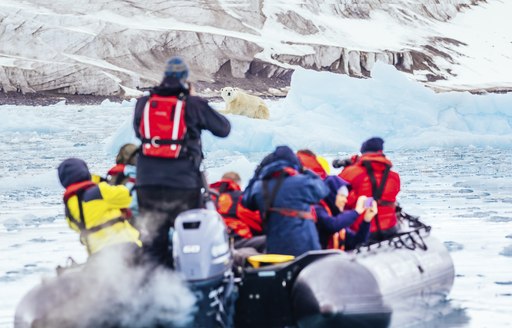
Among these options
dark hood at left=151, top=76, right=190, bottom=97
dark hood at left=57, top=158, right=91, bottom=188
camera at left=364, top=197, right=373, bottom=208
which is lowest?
camera at left=364, top=197, right=373, bottom=208

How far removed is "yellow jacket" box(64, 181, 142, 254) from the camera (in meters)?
4.96

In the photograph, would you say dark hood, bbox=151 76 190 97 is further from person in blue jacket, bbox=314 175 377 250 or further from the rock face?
the rock face

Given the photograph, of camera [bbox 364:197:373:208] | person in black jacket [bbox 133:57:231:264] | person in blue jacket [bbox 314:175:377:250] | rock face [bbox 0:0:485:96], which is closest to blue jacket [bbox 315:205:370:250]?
person in blue jacket [bbox 314:175:377:250]

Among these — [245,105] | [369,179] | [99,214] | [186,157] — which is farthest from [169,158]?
[245,105]

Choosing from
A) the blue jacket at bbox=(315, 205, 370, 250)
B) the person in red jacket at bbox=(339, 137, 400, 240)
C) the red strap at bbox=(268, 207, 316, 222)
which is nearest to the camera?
the red strap at bbox=(268, 207, 316, 222)

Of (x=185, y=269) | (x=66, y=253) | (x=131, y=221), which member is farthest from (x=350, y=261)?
(x=66, y=253)

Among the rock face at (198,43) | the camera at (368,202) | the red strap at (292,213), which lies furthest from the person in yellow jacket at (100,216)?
the rock face at (198,43)

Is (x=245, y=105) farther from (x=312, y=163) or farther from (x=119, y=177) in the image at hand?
(x=119, y=177)

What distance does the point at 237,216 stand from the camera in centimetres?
583

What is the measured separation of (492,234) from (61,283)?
4853 mm

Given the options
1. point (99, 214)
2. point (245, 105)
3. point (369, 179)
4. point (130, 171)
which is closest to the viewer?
point (99, 214)

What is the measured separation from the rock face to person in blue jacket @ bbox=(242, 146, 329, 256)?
34.7 m

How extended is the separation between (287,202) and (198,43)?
43252mm

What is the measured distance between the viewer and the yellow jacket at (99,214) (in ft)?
16.3
